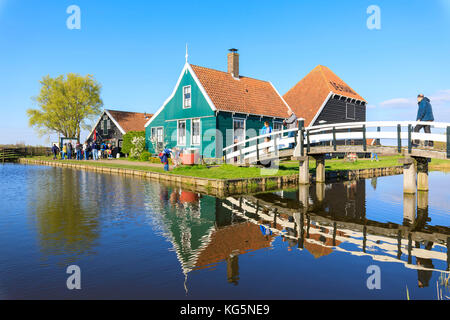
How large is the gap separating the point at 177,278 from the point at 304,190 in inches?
432

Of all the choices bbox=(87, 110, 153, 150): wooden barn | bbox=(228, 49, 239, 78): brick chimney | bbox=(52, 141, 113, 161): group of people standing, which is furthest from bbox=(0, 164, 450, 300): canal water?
bbox=(87, 110, 153, 150): wooden barn

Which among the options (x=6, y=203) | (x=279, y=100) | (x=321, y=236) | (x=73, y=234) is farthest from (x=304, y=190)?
(x=279, y=100)

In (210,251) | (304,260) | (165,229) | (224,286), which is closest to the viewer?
(224,286)

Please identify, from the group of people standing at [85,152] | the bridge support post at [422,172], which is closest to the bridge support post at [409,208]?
the bridge support post at [422,172]

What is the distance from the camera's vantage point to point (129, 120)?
40.1 meters

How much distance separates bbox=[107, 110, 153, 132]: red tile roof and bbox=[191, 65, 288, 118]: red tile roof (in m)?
16.0

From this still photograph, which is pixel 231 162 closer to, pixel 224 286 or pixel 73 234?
pixel 73 234

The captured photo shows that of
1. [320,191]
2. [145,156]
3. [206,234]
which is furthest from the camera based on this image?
[145,156]

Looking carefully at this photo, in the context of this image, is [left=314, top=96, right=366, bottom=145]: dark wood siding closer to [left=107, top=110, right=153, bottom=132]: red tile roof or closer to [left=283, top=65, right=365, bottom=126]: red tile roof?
[left=283, top=65, right=365, bottom=126]: red tile roof

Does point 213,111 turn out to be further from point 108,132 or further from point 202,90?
point 108,132

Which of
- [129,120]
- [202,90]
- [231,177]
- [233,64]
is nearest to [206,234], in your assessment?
[231,177]

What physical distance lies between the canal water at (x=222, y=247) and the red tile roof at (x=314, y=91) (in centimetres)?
1939

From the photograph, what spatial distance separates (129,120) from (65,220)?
107 ft
